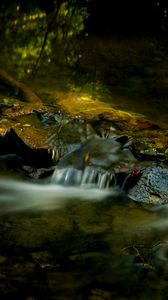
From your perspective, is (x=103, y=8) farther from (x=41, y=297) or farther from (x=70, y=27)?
(x=41, y=297)

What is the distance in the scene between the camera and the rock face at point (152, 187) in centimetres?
550

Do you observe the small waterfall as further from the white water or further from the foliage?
the foliage

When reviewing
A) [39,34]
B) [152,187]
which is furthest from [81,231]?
[39,34]

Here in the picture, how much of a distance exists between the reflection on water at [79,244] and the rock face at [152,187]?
115mm

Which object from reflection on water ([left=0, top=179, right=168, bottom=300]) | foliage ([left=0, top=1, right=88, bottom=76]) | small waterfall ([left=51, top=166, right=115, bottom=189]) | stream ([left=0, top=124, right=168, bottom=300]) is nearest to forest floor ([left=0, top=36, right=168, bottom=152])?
foliage ([left=0, top=1, right=88, bottom=76])

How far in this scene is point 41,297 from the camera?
3.54m

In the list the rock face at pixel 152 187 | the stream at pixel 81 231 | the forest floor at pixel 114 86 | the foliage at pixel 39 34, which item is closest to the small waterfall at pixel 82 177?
the stream at pixel 81 231

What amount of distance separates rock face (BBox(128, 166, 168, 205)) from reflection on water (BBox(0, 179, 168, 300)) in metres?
0.12

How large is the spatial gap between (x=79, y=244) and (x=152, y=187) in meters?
1.57

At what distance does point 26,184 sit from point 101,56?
248 inches

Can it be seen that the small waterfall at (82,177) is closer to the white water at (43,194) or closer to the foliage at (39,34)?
the white water at (43,194)

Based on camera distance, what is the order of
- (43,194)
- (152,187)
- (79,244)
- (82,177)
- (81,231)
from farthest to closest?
(82,177), (43,194), (152,187), (81,231), (79,244)

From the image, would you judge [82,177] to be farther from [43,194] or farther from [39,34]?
[39,34]

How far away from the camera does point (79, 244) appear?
446cm
